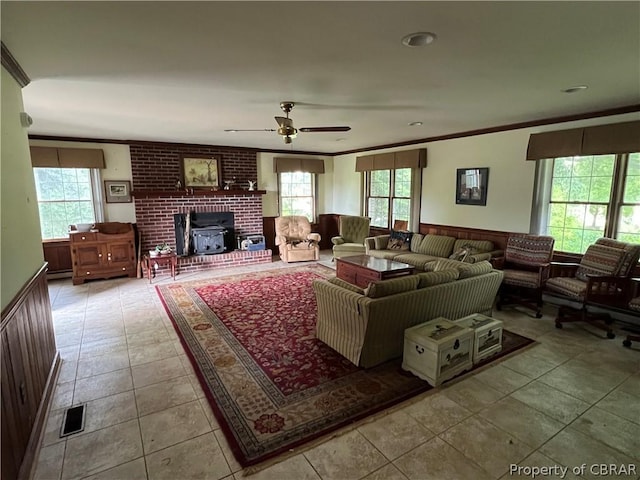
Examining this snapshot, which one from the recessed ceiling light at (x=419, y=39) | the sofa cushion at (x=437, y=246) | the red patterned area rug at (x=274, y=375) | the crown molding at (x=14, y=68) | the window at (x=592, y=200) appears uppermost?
the recessed ceiling light at (x=419, y=39)

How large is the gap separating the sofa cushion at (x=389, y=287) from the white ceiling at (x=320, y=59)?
1671 mm

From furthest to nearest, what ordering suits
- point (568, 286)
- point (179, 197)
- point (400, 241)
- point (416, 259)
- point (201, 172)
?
point (201, 172) → point (179, 197) → point (400, 241) → point (416, 259) → point (568, 286)

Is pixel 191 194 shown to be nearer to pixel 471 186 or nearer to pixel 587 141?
pixel 471 186

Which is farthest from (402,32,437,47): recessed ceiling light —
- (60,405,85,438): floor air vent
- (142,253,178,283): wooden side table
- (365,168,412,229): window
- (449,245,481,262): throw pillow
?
(142,253,178,283): wooden side table

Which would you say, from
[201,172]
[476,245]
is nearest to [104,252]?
[201,172]

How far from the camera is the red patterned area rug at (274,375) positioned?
2170mm

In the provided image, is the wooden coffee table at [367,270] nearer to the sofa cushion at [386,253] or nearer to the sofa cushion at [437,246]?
the sofa cushion at [386,253]

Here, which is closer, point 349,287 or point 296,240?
point 349,287

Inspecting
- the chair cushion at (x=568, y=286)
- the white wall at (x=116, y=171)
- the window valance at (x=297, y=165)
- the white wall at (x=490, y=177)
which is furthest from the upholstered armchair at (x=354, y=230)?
the white wall at (x=116, y=171)

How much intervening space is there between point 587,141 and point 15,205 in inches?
218

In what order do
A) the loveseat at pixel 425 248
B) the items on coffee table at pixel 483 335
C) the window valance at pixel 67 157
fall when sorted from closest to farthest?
1. the items on coffee table at pixel 483 335
2. the loveseat at pixel 425 248
3. the window valance at pixel 67 157

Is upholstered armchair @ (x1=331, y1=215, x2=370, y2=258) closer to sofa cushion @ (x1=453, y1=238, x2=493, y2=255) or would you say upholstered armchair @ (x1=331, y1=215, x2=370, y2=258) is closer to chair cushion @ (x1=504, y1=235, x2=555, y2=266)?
sofa cushion @ (x1=453, y1=238, x2=493, y2=255)

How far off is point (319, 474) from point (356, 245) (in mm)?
4941

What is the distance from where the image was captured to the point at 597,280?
134 inches
